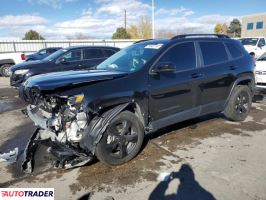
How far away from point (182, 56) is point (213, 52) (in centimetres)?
95

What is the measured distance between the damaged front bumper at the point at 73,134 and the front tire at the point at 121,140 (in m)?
0.15

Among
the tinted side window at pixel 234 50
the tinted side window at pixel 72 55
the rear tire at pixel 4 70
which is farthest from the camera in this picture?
the rear tire at pixel 4 70

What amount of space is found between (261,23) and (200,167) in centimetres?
6036

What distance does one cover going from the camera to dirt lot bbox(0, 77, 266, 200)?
3531 millimetres

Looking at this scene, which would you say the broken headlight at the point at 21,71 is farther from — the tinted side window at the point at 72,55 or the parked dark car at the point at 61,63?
the tinted side window at the point at 72,55

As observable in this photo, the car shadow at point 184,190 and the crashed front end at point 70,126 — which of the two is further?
the crashed front end at point 70,126

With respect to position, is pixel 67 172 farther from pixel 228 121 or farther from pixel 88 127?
pixel 228 121

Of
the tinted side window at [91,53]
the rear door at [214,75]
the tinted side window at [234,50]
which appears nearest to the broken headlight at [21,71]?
the tinted side window at [91,53]

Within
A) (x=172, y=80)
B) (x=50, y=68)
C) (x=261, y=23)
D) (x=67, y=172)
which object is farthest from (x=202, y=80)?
(x=261, y=23)

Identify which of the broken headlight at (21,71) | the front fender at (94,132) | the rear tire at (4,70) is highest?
the broken headlight at (21,71)

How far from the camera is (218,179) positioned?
3.81 meters

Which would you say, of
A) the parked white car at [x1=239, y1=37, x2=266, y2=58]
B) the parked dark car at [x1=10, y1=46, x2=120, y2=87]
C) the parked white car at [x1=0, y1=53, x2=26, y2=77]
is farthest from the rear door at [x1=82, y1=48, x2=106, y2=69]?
the parked white car at [x1=239, y1=37, x2=266, y2=58]

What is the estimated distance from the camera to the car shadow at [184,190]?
3393 mm

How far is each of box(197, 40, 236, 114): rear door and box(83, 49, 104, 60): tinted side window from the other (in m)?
5.77
